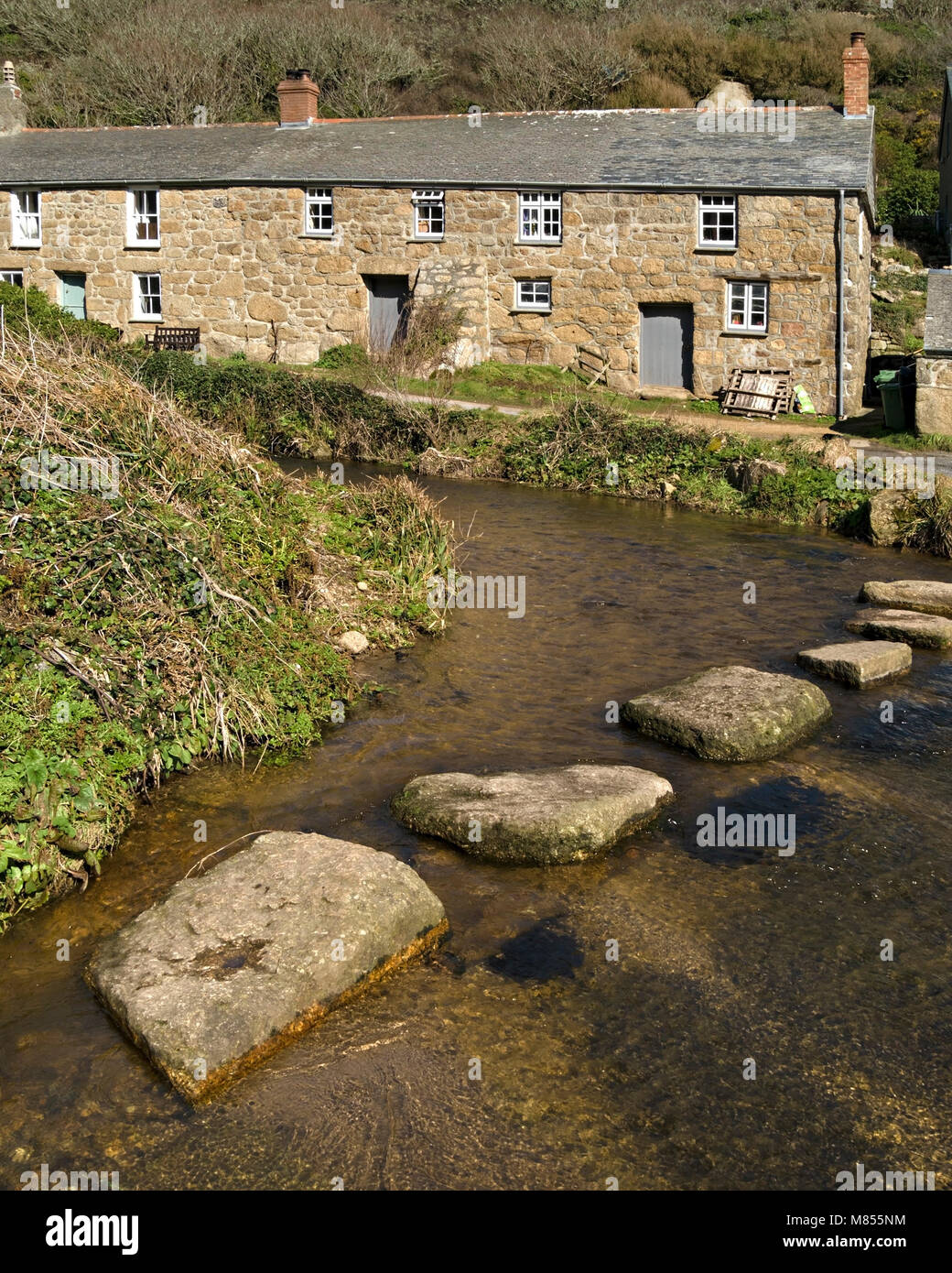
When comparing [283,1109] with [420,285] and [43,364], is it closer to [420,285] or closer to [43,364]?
[43,364]

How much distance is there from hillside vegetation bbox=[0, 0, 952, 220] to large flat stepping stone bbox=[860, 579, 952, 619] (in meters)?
26.6

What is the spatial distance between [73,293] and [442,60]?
18.1m

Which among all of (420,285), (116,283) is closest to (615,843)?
(420,285)

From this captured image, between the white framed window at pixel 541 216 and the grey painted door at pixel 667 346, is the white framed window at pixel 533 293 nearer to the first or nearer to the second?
the white framed window at pixel 541 216

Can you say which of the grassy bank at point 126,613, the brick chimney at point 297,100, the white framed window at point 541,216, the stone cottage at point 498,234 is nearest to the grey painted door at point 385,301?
the stone cottage at point 498,234

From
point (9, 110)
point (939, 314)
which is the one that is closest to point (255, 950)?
point (939, 314)

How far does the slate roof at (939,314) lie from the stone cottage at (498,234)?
4307 millimetres

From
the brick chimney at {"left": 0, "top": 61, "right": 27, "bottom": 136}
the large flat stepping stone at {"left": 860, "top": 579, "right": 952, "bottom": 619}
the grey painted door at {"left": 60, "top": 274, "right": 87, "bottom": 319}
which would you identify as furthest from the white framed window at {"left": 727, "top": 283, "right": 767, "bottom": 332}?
the brick chimney at {"left": 0, "top": 61, "right": 27, "bottom": 136}

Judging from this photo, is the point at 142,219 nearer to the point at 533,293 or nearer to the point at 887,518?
the point at 533,293

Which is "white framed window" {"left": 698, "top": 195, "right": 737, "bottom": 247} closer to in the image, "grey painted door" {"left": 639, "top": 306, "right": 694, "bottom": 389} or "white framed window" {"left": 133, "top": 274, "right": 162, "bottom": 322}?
"grey painted door" {"left": 639, "top": 306, "right": 694, "bottom": 389}

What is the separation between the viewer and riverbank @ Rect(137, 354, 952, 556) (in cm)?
1638

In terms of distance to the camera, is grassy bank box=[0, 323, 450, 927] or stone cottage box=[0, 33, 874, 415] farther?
stone cottage box=[0, 33, 874, 415]

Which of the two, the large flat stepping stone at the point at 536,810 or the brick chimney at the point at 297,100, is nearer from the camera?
the large flat stepping stone at the point at 536,810

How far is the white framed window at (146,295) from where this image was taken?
29.1 m
